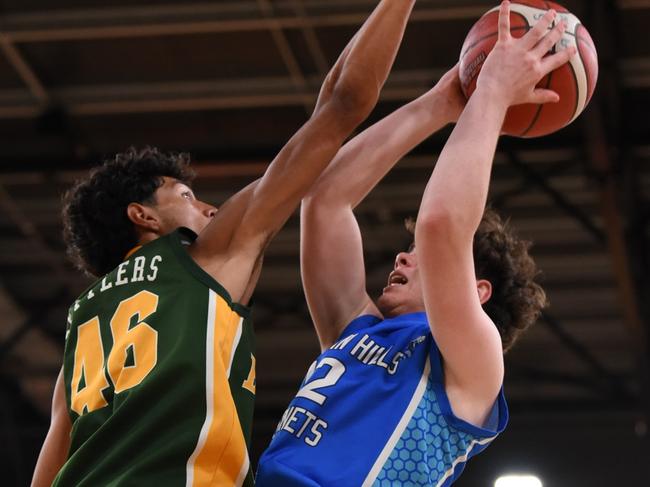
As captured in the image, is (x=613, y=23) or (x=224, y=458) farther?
(x=613, y=23)

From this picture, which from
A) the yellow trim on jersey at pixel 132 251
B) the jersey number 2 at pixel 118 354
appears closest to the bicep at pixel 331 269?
the yellow trim on jersey at pixel 132 251

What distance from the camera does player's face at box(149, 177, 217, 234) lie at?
341cm

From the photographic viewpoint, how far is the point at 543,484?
1106cm

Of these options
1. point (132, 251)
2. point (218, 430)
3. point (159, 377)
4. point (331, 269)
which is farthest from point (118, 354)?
point (331, 269)

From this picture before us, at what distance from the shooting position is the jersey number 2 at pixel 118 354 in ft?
9.71

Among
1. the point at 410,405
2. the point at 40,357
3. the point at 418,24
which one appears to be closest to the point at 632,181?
the point at 418,24

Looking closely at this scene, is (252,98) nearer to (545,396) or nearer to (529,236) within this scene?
(529,236)

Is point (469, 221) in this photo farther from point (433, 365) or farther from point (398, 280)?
point (398, 280)

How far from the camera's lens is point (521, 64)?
120 inches

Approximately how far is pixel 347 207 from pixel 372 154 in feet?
0.57

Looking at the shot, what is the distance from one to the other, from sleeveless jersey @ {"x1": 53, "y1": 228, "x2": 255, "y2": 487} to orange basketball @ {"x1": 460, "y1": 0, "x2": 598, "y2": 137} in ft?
2.95

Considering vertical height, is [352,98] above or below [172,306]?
above

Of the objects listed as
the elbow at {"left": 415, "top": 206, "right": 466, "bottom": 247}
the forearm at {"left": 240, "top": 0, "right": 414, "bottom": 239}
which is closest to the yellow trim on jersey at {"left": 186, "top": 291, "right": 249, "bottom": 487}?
the forearm at {"left": 240, "top": 0, "right": 414, "bottom": 239}

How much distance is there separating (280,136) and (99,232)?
604 cm
